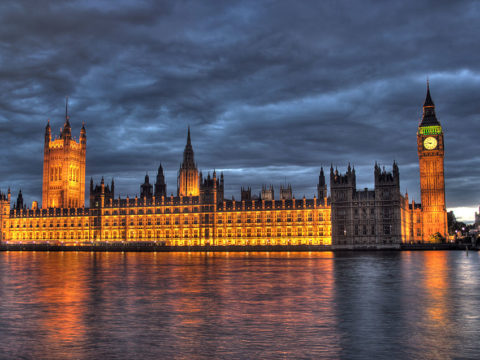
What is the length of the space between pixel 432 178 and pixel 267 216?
189 feet

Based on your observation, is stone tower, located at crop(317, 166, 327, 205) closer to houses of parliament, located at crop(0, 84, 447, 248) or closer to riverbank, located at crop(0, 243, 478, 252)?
houses of parliament, located at crop(0, 84, 447, 248)

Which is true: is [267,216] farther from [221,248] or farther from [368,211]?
[368,211]

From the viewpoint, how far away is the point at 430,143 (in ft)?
542

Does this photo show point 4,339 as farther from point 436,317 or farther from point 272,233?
point 272,233

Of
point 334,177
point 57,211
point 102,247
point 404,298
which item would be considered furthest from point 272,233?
point 404,298

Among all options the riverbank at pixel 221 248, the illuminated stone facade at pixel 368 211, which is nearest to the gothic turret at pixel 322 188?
the illuminated stone facade at pixel 368 211

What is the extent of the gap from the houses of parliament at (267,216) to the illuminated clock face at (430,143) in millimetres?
310

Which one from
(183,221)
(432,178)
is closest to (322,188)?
(432,178)

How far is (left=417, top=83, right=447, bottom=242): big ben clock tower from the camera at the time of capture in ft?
528

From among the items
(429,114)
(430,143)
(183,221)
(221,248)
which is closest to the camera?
(221,248)

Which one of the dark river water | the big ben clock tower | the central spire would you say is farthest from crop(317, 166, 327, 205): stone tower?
the dark river water

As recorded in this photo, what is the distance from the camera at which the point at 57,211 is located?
17938 cm

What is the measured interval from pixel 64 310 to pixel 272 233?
417 ft

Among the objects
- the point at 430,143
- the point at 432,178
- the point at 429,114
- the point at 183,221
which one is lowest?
the point at 183,221
